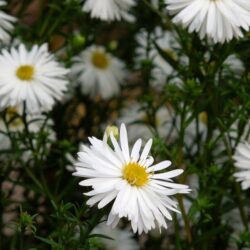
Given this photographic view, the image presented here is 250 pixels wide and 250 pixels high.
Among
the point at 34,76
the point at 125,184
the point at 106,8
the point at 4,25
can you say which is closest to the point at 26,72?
the point at 34,76

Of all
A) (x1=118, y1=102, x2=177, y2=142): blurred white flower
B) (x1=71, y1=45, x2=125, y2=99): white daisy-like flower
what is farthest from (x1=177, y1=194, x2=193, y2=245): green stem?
(x1=71, y1=45, x2=125, y2=99): white daisy-like flower

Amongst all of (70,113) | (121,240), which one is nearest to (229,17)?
(121,240)

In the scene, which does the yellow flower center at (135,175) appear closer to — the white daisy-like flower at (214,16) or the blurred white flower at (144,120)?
the white daisy-like flower at (214,16)

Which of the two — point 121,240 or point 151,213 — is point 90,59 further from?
point 151,213

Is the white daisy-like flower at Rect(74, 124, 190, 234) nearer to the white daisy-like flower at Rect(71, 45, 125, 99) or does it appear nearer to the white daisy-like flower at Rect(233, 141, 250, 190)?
the white daisy-like flower at Rect(233, 141, 250, 190)

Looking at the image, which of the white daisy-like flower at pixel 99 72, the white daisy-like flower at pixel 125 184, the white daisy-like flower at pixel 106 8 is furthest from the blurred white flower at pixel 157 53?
the white daisy-like flower at pixel 125 184

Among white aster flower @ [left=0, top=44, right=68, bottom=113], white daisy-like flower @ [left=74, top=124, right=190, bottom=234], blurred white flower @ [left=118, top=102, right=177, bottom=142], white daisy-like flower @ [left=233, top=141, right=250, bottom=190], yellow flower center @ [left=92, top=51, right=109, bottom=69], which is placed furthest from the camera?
yellow flower center @ [left=92, top=51, right=109, bottom=69]

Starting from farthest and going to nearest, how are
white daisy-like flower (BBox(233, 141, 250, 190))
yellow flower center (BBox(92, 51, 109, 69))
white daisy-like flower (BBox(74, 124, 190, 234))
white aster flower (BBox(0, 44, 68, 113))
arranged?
yellow flower center (BBox(92, 51, 109, 69)) < white aster flower (BBox(0, 44, 68, 113)) < white daisy-like flower (BBox(233, 141, 250, 190)) < white daisy-like flower (BBox(74, 124, 190, 234))
